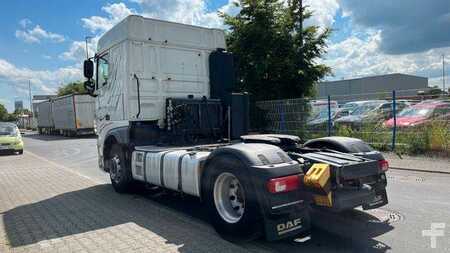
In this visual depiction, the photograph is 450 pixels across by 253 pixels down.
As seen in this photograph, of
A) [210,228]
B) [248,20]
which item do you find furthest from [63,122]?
[210,228]

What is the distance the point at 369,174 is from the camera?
4.66m

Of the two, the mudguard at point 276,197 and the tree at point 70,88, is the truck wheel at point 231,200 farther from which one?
the tree at point 70,88

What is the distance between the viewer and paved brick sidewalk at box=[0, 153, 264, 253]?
474cm

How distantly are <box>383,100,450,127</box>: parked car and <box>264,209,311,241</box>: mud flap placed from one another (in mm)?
8988

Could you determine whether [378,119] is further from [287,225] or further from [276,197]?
[276,197]

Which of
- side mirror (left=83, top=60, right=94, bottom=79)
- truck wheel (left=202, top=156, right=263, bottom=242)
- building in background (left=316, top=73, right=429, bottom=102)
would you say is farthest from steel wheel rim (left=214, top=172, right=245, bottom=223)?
building in background (left=316, top=73, right=429, bottom=102)

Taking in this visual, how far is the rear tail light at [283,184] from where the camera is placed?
13.5 ft

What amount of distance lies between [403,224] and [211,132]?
12.9 feet

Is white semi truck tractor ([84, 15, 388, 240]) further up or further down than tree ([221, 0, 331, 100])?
further down

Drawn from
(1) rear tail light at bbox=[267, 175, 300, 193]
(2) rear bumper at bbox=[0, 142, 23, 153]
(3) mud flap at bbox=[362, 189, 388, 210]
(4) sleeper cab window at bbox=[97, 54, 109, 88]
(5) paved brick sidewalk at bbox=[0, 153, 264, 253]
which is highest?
(4) sleeper cab window at bbox=[97, 54, 109, 88]

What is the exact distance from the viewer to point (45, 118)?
143 feet

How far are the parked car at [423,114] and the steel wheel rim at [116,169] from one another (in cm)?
884

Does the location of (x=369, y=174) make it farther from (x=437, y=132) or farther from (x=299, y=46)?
(x=299, y=46)

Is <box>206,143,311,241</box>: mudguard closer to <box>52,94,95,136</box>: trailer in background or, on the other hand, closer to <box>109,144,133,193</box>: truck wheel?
<box>109,144,133,193</box>: truck wheel
